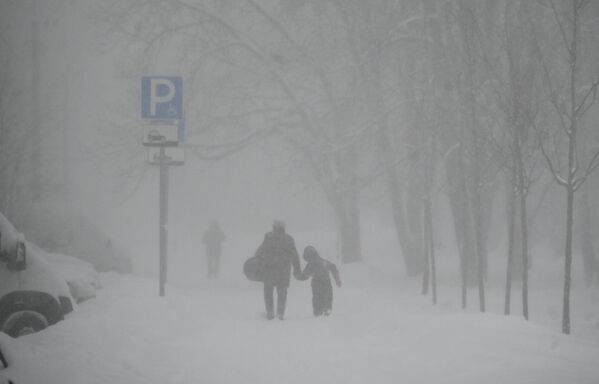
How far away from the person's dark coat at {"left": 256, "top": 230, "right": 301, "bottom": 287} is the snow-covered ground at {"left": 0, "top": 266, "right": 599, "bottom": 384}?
2.86 feet

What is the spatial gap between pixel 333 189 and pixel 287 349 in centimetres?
1267

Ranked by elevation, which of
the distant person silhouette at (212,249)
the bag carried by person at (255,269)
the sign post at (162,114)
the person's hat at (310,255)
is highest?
the sign post at (162,114)

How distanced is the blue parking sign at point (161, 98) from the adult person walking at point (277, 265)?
110 inches

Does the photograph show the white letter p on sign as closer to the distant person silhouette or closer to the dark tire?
the dark tire

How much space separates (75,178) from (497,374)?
5975 cm

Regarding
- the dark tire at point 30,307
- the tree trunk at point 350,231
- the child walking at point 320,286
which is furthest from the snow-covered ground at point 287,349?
the tree trunk at point 350,231

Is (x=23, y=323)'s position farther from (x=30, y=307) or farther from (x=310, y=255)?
(x=310, y=255)

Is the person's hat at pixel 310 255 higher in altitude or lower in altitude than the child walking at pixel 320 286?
higher

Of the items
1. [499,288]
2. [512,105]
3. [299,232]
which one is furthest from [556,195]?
[299,232]

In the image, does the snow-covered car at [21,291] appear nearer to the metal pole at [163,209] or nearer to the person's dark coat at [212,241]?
the metal pole at [163,209]

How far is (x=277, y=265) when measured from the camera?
1180cm

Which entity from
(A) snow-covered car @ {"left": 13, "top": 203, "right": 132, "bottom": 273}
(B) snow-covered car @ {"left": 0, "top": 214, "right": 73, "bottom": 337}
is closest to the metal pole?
(B) snow-covered car @ {"left": 0, "top": 214, "right": 73, "bottom": 337}

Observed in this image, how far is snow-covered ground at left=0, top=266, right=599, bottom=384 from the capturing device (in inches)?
247

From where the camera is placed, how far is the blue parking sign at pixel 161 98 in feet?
36.9
